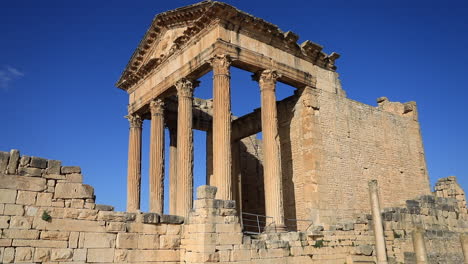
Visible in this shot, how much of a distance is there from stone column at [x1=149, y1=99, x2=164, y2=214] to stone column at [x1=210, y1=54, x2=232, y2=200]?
15.0 feet

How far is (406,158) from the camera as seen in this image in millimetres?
21766

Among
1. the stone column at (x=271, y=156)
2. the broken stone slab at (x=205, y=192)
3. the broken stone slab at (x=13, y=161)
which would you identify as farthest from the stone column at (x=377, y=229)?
the broken stone slab at (x=13, y=161)

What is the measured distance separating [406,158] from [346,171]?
4.87m

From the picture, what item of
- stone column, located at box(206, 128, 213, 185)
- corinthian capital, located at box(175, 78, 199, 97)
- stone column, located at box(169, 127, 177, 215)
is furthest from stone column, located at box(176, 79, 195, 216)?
stone column, located at box(206, 128, 213, 185)

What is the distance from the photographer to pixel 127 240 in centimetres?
942

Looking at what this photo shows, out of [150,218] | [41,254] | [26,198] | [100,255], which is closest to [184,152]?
[150,218]

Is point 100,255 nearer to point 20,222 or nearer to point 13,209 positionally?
point 20,222

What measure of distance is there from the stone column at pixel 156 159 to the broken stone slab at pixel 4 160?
35.8 feet

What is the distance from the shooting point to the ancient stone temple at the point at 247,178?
28.9ft

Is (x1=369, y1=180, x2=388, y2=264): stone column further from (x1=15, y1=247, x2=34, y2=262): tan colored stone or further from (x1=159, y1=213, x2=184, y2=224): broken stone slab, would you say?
(x1=15, y1=247, x2=34, y2=262): tan colored stone

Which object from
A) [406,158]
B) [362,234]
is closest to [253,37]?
[362,234]

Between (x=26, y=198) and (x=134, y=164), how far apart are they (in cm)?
1266

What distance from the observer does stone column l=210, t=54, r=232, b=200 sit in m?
15.0

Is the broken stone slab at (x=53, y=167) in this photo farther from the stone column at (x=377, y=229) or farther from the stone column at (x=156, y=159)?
the stone column at (x=156, y=159)
